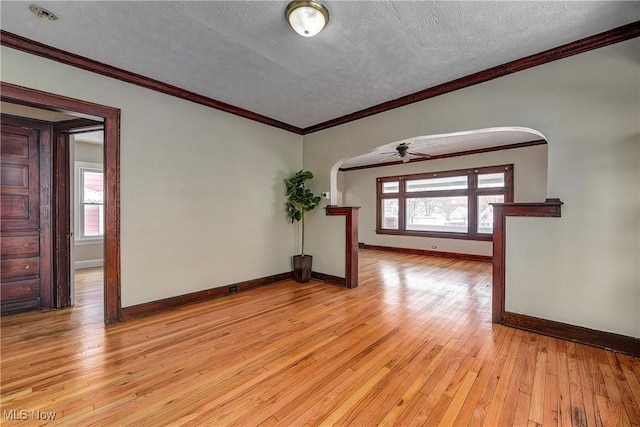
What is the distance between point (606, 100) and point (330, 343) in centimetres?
337

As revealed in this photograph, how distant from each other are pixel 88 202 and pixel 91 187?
1.12 ft

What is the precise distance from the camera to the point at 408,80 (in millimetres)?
3186

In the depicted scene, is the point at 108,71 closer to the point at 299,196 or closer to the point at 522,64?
the point at 299,196

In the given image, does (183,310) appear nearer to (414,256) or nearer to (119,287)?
(119,287)

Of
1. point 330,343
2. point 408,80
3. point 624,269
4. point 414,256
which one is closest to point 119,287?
point 330,343

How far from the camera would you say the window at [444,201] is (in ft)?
21.4

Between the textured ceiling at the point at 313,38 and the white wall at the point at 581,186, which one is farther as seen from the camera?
the white wall at the point at 581,186

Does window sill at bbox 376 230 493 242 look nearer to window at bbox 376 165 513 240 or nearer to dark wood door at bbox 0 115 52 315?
window at bbox 376 165 513 240

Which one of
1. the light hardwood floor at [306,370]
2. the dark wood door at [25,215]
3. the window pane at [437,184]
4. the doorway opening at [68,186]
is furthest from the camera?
the window pane at [437,184]

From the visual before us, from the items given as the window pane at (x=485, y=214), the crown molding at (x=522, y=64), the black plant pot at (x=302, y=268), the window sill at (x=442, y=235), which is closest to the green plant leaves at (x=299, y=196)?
the black plant pot at (x=302, y=268)

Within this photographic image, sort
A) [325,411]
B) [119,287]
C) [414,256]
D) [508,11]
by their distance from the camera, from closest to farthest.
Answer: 1. [325,411]
2. [508,11]
3. [119,287]
4. [414,256]

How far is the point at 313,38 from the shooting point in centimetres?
242

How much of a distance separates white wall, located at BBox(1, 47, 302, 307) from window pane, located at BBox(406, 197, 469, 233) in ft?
15.6

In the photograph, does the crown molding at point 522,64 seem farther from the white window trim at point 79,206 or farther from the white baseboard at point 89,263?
the white baseboard at point 89,263
